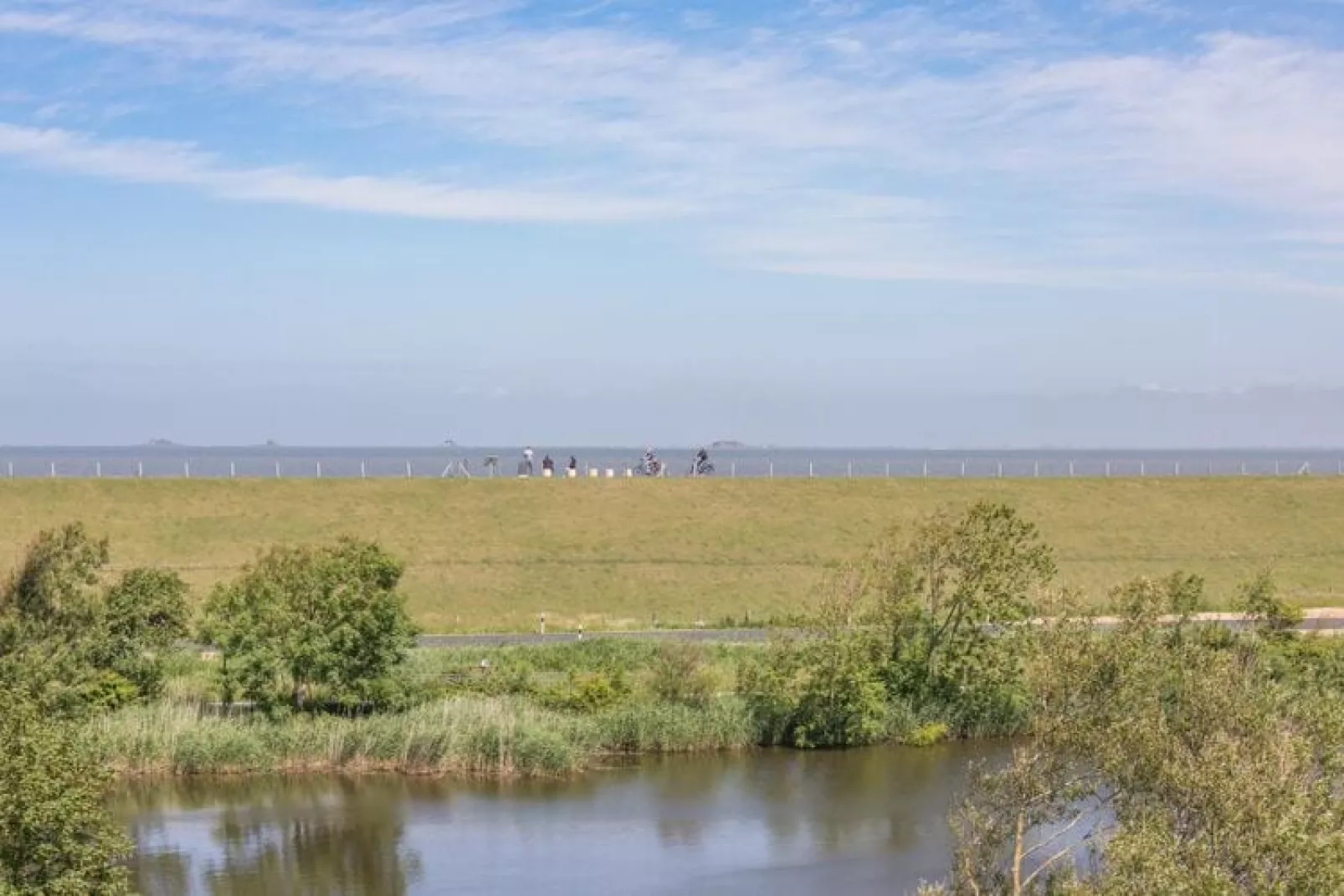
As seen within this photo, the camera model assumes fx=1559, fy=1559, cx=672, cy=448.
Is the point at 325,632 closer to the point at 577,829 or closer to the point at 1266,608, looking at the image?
the point at 577,829

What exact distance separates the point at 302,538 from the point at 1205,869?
190 ft

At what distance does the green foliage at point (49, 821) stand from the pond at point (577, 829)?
1134 centimetres

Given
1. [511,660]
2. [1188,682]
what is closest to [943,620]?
[511,660]

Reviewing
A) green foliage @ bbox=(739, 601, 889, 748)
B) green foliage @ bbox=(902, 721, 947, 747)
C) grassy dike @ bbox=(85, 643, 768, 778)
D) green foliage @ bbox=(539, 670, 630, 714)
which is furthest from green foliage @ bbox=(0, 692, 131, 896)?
green foliage @ bbox=(902, 721, 947, 747)

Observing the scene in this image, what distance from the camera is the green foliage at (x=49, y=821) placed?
19062 millimetres

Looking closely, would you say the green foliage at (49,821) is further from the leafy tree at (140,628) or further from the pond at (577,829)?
the leafy tree at (140,628)

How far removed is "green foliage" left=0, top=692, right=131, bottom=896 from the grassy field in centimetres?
3980

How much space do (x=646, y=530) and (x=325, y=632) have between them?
111 ft

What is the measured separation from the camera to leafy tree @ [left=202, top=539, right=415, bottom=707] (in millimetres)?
40812

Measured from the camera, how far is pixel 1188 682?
889 inches

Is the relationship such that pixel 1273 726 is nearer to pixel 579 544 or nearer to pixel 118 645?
pixel 118 645

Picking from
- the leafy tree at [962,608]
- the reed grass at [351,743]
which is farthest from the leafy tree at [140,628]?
the leafy tree at [962,608]

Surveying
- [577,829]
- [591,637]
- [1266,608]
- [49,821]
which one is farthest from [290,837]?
[1266,608]

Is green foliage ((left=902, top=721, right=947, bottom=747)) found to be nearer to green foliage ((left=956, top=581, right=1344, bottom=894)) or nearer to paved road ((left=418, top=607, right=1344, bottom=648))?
paved road ((left=418, top=607, right=1344, bottom=648))
